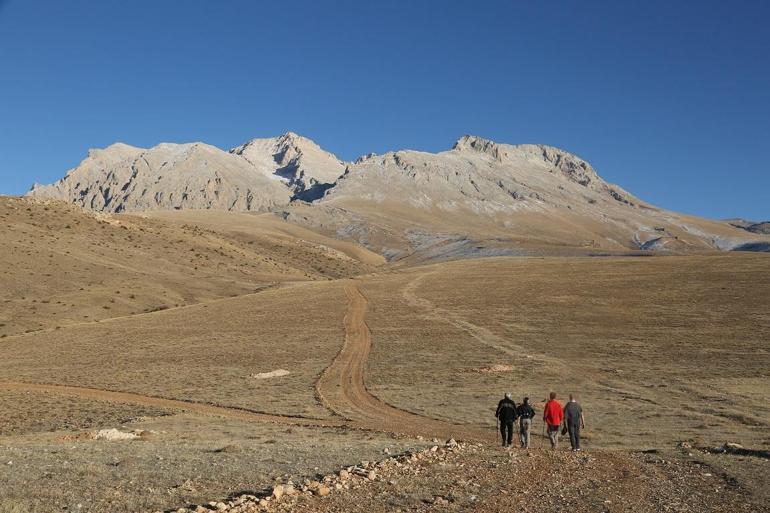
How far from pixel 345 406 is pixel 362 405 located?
0.87 meters

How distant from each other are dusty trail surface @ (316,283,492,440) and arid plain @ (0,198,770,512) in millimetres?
188

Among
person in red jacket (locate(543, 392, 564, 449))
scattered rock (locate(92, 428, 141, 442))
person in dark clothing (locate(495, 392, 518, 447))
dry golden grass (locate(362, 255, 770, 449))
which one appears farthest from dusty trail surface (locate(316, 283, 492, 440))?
scattered rock (locate(92, 428, 141, 442))

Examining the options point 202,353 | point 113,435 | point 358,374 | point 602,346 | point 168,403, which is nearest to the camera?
point 113,435

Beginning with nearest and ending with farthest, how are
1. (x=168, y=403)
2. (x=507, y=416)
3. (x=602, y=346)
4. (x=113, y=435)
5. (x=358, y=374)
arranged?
(x=507, y=416)
(x=113, y=435)
(x=168, y=403)
(x=358, y=374)
(x=602, y=346)

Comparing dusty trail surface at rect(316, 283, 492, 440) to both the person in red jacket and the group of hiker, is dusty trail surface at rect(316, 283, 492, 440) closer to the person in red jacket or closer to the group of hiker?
the group of hiker

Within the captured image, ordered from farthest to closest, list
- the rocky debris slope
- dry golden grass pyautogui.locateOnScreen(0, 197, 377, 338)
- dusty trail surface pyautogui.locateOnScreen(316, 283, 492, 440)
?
dry golden grass pyautogui.locateOnScreen(0, 197, 377, 338)
dusty trail surface pyautogui.locateOnScreen(316, 283, 492, 440)
the rocky debris slope

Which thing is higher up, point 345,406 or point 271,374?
point 271,374

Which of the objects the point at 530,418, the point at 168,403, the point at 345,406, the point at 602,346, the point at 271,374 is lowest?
the point at 168,403

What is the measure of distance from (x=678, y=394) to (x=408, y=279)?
217 feet

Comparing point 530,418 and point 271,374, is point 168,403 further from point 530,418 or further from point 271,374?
point 530,418

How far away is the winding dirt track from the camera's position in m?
26.7

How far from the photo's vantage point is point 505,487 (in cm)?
1551

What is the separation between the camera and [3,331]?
6019 centimetres

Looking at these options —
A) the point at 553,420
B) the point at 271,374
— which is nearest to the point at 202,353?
the point at 271,374
